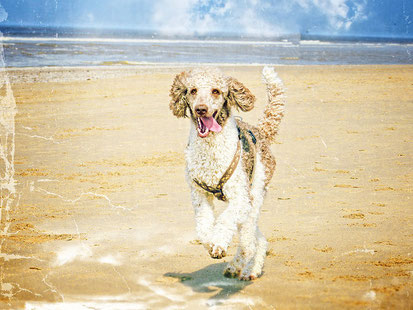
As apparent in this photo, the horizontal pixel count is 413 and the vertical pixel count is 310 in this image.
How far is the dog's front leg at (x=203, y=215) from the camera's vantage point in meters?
4.13

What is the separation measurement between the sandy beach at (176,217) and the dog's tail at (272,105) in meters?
1.18

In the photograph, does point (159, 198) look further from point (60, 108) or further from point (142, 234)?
point (60, 108)

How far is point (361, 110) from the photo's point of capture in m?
13.5

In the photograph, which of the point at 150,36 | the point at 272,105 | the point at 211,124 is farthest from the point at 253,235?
the point at 150,36

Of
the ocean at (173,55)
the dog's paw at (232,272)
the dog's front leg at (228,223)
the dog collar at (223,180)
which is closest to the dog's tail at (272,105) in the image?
the dog collar at (223,180)

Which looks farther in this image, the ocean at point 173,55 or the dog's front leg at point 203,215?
the ocean at point 173,55

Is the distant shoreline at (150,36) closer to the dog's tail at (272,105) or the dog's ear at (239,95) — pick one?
the dog's tail at (272,105)

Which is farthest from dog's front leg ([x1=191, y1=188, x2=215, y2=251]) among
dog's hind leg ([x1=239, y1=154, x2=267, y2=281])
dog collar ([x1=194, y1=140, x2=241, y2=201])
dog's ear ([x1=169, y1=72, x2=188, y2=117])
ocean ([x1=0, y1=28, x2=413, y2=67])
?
ocean ([x1=0, y1=28, x2=413, y2=67])

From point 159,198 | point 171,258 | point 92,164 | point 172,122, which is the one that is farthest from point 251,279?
Result: point 172,122

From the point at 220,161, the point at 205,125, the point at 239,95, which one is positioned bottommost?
the point at 220,161

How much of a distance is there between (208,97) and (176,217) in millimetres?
2634

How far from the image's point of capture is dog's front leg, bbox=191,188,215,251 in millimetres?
4134

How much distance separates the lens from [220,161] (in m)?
4.20

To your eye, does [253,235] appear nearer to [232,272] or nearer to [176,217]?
[232,272]
